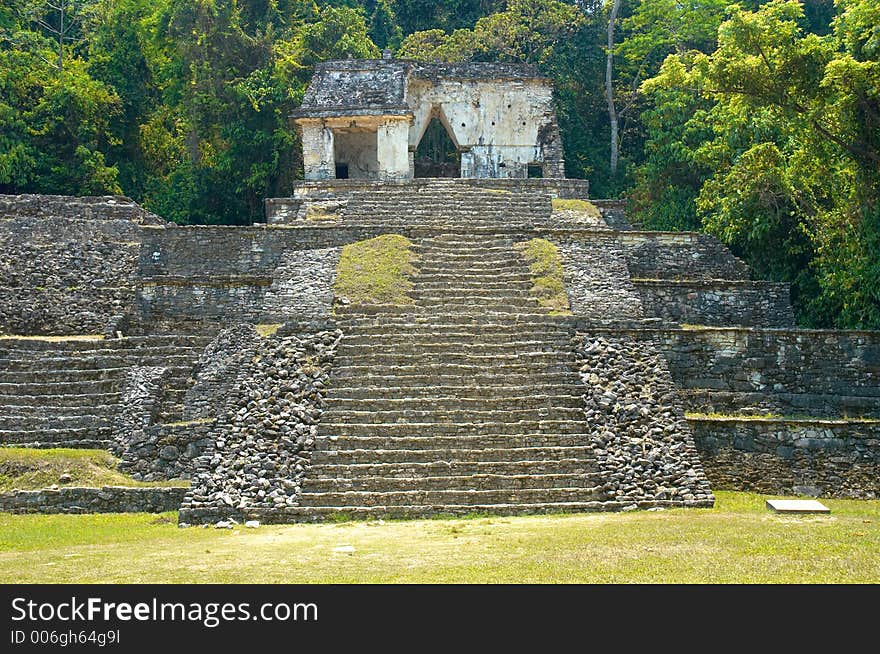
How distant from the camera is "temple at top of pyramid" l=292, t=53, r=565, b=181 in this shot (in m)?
24.8

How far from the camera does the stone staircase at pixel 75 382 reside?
14852 millimetres

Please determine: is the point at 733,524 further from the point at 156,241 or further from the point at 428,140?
the point at 428,140

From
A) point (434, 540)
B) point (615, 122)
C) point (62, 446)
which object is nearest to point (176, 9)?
point (615, 122)

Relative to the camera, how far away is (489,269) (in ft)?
58.4

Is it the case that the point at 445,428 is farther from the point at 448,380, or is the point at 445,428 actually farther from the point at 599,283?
the point at 599,283

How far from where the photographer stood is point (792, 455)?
13484 millimetres

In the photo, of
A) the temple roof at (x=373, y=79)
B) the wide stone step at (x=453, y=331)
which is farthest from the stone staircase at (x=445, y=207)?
the wide stone step at (x=453, y=331)

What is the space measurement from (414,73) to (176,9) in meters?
5.92

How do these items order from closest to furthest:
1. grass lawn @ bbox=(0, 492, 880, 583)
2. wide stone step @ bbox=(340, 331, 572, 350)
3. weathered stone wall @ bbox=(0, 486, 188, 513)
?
grass lawn @ bbox=(0, 492, 880, 583), weathered stone wall @ bbox=(0, 486, 188, 513), wide stone step @ bbox=(340, 331, 572, 350)

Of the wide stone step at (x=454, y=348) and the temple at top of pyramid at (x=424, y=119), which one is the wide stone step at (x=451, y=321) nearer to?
the wide stone step at (x=454, y=348)

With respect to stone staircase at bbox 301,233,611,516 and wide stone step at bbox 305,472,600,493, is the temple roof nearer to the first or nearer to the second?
stone staircase at bbox 301,233,611,516

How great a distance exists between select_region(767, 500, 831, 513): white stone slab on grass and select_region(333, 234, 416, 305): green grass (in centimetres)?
633

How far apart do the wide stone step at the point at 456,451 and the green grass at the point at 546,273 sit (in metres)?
3.35

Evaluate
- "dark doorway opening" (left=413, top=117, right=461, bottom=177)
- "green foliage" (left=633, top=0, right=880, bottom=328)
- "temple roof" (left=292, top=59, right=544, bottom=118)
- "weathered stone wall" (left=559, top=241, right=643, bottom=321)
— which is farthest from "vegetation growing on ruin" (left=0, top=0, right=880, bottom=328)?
"weathered stone wall" (left=559, top=241, right=643, bottom=321)
